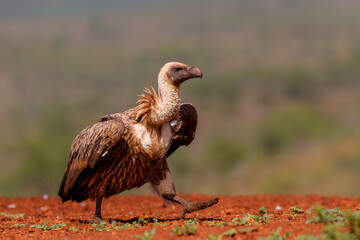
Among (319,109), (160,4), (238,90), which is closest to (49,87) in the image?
(238,90)

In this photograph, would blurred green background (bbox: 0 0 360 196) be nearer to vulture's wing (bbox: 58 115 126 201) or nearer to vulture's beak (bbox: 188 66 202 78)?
vulture's wing (bbox: 58 115 126 201)

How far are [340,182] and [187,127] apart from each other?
3547 cm

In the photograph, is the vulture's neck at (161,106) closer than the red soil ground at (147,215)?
No

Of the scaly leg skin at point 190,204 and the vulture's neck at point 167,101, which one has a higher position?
the vulture's neck at point 167,101

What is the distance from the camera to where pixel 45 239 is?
7.48m

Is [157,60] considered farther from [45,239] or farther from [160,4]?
[45,239]

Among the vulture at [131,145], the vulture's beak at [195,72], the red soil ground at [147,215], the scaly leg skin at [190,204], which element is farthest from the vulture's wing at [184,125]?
the red soil ground at [147,215]

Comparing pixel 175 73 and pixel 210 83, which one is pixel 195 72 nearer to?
pixel 175 73

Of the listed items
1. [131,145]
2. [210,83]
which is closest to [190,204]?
[131,145]

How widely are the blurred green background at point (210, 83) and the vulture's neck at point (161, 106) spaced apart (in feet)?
78.7

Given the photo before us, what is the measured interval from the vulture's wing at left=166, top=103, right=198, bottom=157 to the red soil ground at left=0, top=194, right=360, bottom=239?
3.54ft

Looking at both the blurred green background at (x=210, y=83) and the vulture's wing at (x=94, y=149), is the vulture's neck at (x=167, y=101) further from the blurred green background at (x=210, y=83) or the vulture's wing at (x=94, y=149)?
the blurred green background at (x=210, y=83)

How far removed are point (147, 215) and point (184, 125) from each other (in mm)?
1984

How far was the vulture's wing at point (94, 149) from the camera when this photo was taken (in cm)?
845
